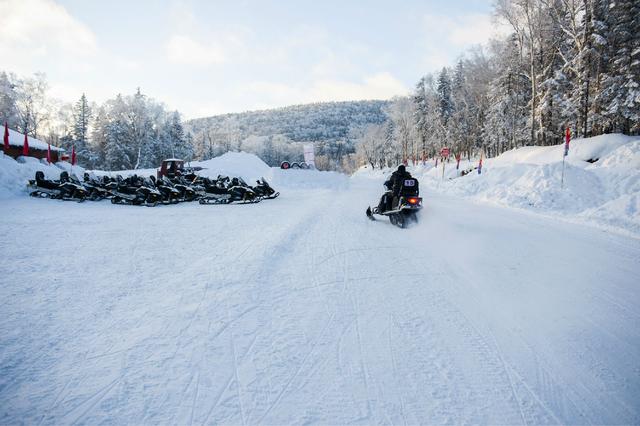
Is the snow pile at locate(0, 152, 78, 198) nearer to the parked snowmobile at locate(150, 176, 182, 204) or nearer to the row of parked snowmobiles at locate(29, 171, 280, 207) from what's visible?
the row of parked snowmobiles at locate(29, 171, 280, 207)

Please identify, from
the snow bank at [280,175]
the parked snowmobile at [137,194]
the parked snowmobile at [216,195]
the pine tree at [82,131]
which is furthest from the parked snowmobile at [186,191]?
the pine tree at [82,131]

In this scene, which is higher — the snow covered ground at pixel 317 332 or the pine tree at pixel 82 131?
the pine tree at pixel 82 131

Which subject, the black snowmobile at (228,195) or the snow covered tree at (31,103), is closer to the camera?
the black snowmobile at (228,195)

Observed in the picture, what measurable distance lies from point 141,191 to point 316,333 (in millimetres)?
12688

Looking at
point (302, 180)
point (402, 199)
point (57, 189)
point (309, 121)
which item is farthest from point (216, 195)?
point (309, 121)

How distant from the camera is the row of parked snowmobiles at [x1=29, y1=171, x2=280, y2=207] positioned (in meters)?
13.4

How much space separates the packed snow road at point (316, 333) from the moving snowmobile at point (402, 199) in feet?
7.74

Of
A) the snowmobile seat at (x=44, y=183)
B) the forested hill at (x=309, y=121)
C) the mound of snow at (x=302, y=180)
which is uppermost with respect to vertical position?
the forested hill at (x=309, y=121)

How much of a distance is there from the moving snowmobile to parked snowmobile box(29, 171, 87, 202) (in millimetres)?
12853

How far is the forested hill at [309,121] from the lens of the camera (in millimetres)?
164500

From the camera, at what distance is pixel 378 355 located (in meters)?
2.88

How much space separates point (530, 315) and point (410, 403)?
2209 mm

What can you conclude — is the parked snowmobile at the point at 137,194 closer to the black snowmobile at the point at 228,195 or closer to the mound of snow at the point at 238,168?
the black snowmobile at the point at 228,195

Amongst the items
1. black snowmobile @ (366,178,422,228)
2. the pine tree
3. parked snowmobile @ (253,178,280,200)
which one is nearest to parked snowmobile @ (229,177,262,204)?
parked snowmobile @ (253,178,280,200)
